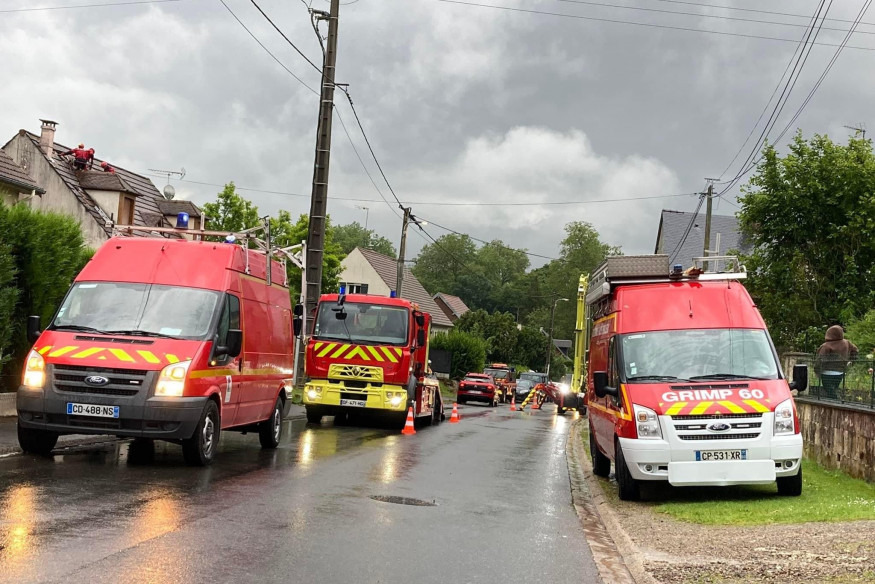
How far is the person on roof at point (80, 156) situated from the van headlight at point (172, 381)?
30.8m

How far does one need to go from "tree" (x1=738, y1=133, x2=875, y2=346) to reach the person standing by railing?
11.4m

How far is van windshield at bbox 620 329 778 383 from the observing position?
1202 centimetres

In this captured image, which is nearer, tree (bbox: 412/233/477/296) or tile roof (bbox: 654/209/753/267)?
tile roof (bbox: 654/209/753/267)

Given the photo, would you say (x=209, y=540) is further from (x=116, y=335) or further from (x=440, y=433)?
(x=440, y=433)

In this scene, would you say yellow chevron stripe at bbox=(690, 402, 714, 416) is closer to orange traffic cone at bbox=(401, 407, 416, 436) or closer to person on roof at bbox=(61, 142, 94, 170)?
orange traffic cone at bbox=(401, 407, 416, 436)

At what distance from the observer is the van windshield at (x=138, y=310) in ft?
39.8

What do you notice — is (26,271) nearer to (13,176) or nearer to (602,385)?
(602,385)

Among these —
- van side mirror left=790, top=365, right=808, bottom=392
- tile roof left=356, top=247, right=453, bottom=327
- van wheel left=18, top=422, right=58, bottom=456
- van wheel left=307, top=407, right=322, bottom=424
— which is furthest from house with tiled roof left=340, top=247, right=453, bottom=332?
van side mirror left=790, top=365, right=808, bottom=392

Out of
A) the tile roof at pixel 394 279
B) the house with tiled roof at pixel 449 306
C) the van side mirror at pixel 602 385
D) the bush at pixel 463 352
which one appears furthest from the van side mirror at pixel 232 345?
the house with tiled roof at pixel 449 306

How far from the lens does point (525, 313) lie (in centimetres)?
14338

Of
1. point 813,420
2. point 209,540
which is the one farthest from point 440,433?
point 209,540

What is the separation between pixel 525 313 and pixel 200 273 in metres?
131

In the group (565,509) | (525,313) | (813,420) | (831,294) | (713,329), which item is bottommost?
(565,509)

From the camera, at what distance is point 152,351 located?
11.6 meters
